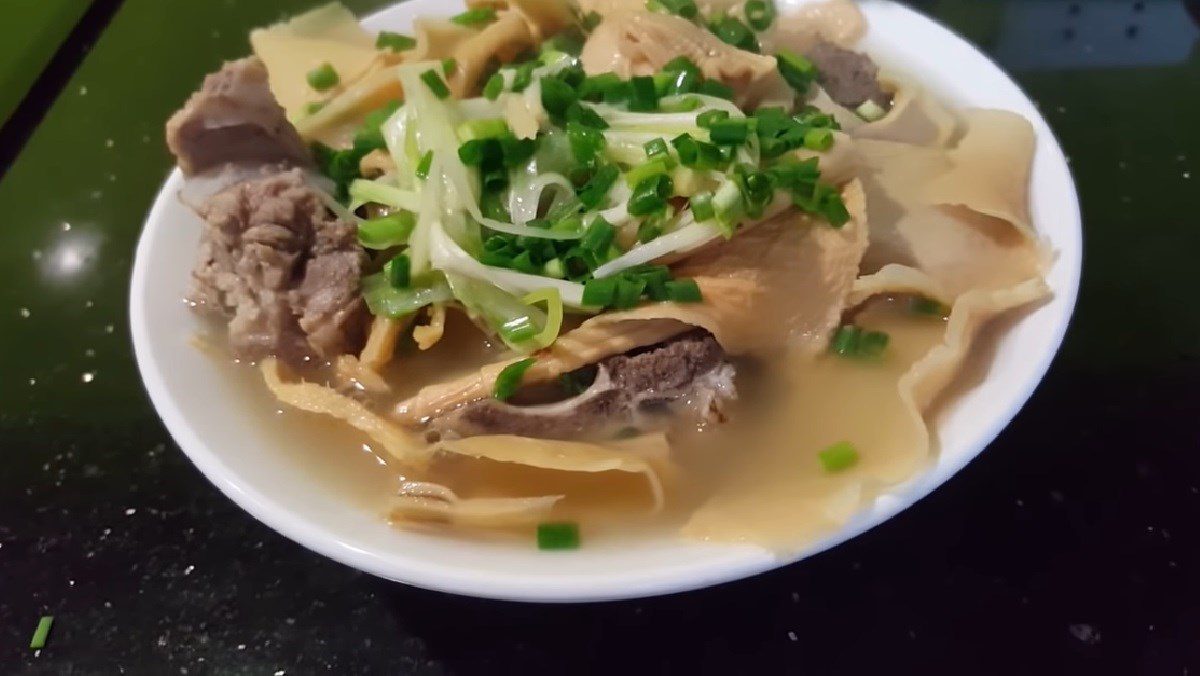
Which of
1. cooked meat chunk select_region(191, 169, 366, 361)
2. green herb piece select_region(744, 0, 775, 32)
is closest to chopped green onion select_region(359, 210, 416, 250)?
cooked meat chunk select_region(191, 169, 366, 361)

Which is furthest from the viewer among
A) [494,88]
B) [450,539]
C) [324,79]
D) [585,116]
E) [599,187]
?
[324,79]

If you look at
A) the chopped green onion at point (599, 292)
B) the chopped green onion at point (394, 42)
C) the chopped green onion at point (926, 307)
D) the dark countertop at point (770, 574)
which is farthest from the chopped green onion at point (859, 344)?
the chopped green onion at point (394, 42)

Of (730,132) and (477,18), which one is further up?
(730,132)

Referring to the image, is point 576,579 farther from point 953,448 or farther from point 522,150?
point 522,150

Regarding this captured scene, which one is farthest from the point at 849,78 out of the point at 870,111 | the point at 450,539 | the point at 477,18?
the point at 450,539

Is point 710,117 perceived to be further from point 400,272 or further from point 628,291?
point 400,272

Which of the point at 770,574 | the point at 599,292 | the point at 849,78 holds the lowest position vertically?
the point at 770,574
